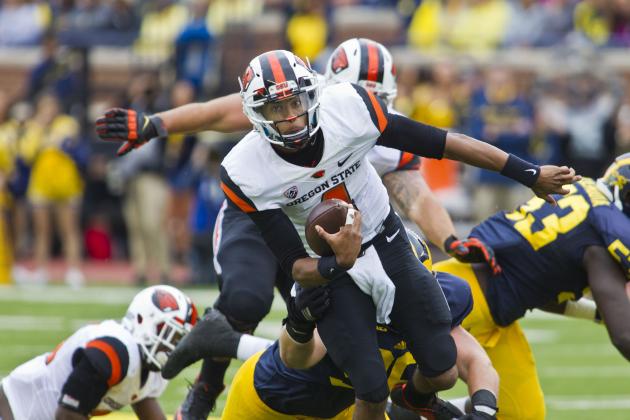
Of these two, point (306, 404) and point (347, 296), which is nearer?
point (347, 296)

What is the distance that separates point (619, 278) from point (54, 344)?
5.08 metres

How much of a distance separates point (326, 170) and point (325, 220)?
33cm

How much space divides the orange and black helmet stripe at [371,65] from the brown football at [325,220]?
1.79 m

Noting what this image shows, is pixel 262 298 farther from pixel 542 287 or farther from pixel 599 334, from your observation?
pixel 599 334

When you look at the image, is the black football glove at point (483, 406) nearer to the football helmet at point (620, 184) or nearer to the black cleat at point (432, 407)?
the black cleat at point (432, 407)

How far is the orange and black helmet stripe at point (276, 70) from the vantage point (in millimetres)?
4762

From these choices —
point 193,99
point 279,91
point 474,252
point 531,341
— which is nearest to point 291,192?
point 279,91

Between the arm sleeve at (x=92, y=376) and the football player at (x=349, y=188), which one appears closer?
the football player at (x=349, y=188)

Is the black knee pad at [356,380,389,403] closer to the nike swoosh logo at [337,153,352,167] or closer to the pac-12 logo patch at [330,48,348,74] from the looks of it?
the nike swoosh logo at [337,153,352,167]

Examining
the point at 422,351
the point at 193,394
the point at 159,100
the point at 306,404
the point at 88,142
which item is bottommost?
the point at 88,142

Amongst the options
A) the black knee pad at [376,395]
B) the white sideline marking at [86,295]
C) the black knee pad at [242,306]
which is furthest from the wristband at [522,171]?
the white sideline marking at [86,295]

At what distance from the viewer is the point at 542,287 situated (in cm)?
572

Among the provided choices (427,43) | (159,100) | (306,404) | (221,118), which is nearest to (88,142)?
(159,100)

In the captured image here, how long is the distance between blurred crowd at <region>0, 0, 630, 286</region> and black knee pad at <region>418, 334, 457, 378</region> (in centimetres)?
789
